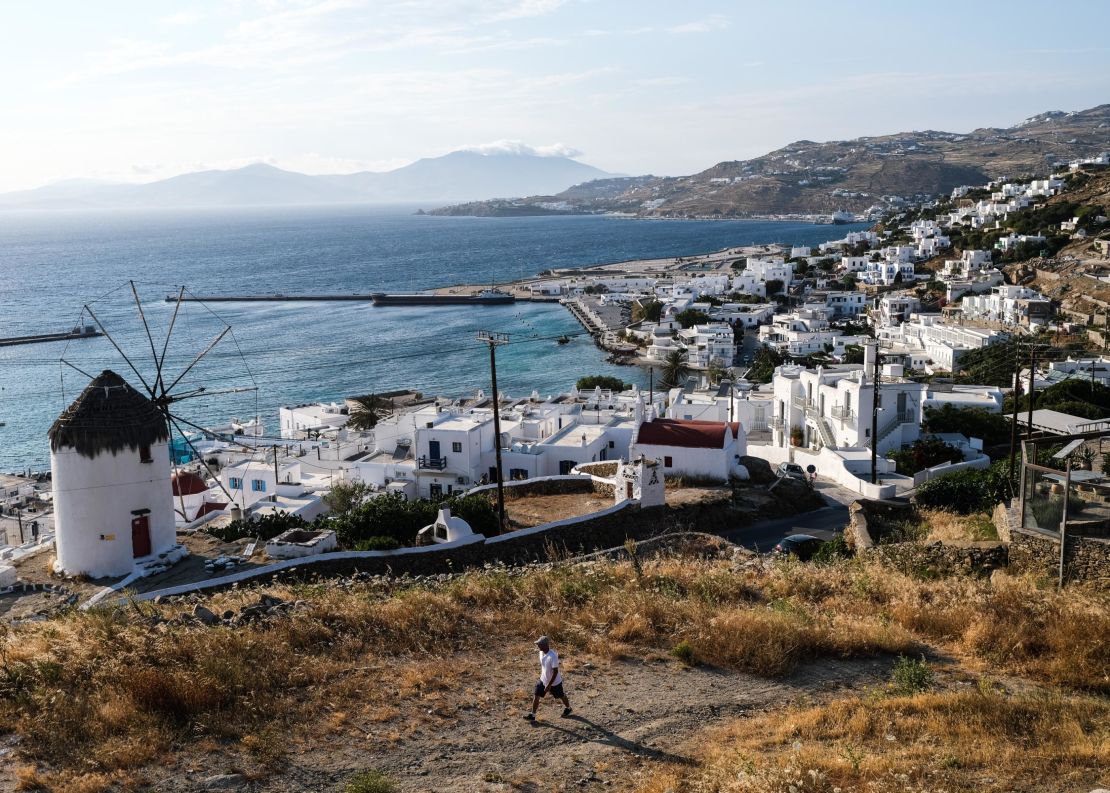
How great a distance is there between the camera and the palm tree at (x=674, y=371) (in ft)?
197

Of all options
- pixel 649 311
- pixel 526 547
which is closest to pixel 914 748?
pixel 526 547

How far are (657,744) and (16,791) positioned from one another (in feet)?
14.5

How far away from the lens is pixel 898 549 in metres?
12.3

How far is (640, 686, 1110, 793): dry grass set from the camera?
19.0 feet

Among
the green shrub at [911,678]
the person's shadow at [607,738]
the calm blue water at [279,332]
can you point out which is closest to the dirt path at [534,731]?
the person's shadow at [607,738]

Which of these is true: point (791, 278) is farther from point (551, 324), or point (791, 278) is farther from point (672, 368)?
point (672, 368)

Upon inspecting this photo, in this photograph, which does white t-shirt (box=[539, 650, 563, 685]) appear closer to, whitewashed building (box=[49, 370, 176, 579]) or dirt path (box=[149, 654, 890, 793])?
dirt path (box=[149, 654, 890, 793])

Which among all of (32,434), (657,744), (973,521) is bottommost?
(32,434)

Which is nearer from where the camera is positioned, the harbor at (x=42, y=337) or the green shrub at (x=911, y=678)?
the green shrub at (x=911, y=678)

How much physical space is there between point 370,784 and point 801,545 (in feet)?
39.6

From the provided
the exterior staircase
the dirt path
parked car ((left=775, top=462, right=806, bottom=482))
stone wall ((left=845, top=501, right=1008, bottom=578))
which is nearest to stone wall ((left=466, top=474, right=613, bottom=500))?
parked car ((left=775, top=462, right=806, bottom=482))

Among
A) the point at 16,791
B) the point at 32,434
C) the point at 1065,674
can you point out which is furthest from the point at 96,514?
the point at 32,434

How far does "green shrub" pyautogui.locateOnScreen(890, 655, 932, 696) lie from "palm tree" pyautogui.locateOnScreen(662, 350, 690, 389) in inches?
1992

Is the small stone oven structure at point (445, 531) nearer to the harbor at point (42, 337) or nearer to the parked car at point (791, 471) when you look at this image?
the parked car at point (791, 471)
